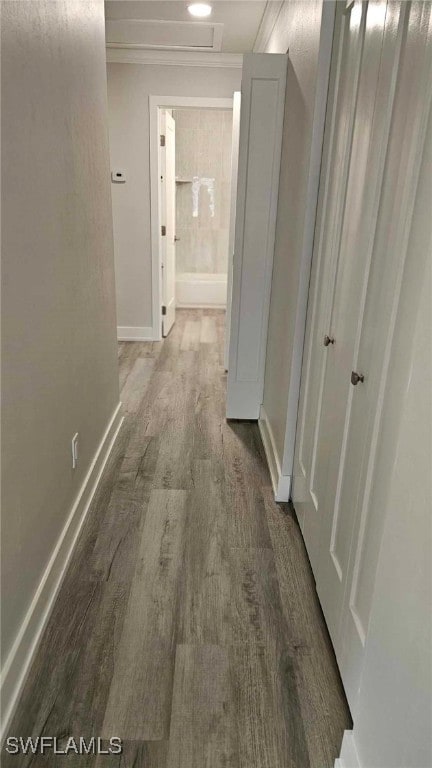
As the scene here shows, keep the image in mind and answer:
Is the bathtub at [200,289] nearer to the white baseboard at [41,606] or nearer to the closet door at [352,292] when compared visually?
the white baseboard at [41,606]

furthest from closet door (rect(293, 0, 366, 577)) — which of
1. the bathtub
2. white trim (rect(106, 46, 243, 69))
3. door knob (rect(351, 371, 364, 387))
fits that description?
the bathtub

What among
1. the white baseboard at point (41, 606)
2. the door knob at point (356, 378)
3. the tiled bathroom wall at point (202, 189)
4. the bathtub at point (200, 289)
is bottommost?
the white baseboard at point (41, 606)

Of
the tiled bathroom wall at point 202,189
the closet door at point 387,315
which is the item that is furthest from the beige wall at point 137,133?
the closet door at point 387,315

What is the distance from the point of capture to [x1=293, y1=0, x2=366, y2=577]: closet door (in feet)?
5.70

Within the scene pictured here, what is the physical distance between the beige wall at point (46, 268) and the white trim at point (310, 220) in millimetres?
942

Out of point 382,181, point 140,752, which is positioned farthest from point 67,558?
point 382,181

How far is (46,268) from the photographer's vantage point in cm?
175

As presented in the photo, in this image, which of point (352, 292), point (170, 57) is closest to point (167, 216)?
point (170, 57)

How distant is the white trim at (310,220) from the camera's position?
1947mm

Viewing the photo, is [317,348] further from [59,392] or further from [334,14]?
[334,14]

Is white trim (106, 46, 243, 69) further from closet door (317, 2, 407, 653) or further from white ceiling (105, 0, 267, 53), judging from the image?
closet door (317, 2, 407, 653)

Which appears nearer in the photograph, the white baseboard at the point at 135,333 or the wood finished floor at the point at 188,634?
the wood finished floor at the point at 188,634

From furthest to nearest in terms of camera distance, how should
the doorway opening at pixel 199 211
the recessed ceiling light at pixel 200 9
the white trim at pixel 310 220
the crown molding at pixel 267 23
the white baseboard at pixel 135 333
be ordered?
the doorway opening at pixel 199 211
the white baseboard at pixel 135 333
the recessed ceiling light at pixel 200 9
the crown molding at pixel 267 23
the white trim at pixel 310 220

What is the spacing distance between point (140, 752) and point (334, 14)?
97.2 inches
